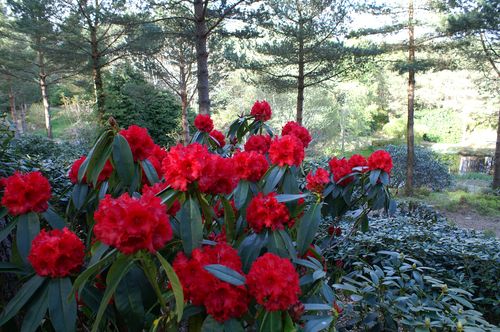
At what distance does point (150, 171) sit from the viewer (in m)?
1.16

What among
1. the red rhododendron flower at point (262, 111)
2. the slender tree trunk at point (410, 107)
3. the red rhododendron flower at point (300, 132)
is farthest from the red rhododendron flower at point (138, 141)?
the slender tree trunk at point (410, 107)

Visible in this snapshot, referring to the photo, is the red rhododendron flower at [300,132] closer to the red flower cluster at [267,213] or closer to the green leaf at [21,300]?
the red flower cluster at [267,213]

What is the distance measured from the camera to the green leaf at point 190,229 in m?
0.84

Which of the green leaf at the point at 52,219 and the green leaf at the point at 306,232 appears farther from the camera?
the green leaf at the point at 306,232

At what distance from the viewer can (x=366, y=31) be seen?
25.4 feet

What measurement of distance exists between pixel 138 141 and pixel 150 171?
11 centimetres

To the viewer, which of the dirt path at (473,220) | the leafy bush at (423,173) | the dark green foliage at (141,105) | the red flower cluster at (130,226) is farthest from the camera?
the dark green foliage at (141,105)

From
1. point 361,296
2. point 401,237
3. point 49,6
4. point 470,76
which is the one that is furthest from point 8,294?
point 470,76

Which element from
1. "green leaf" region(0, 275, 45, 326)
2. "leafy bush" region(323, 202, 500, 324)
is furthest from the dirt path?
"green leaf" region(0, 275, 45, 326)

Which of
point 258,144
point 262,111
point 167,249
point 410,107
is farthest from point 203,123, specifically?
point 410,107

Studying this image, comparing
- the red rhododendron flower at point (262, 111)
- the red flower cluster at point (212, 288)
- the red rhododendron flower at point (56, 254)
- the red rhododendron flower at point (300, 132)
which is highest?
the red rhododendron flower at point (262, 111)

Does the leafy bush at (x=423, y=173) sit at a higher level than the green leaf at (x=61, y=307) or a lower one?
lower

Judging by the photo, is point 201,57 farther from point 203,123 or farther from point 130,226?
point 130,226

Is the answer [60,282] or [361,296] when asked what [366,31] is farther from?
[60,282]
